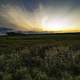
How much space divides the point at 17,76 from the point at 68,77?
2409 millimetres

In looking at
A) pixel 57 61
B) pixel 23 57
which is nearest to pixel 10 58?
pixel 23 57

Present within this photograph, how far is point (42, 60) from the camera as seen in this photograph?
10.2 m

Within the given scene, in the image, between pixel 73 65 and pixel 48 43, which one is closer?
pixel 73 65

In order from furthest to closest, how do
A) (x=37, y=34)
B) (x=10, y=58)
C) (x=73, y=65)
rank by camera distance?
(x=37, y=34) → (x=10, y=58) → (x=73, y=65)

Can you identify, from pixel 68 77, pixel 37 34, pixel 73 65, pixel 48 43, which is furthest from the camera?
pixel 37 34

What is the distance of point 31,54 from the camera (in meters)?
11.0

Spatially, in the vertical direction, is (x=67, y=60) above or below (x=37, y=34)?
below

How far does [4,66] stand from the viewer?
32.3 ft

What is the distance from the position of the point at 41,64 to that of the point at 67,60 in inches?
57.5

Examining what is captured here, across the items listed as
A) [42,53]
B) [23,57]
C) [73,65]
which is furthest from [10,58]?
[73,65]

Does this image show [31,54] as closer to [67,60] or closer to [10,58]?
[10,58]

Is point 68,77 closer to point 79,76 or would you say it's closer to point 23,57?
point 79,76

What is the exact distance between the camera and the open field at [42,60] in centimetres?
897

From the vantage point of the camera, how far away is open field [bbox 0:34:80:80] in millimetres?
8969
